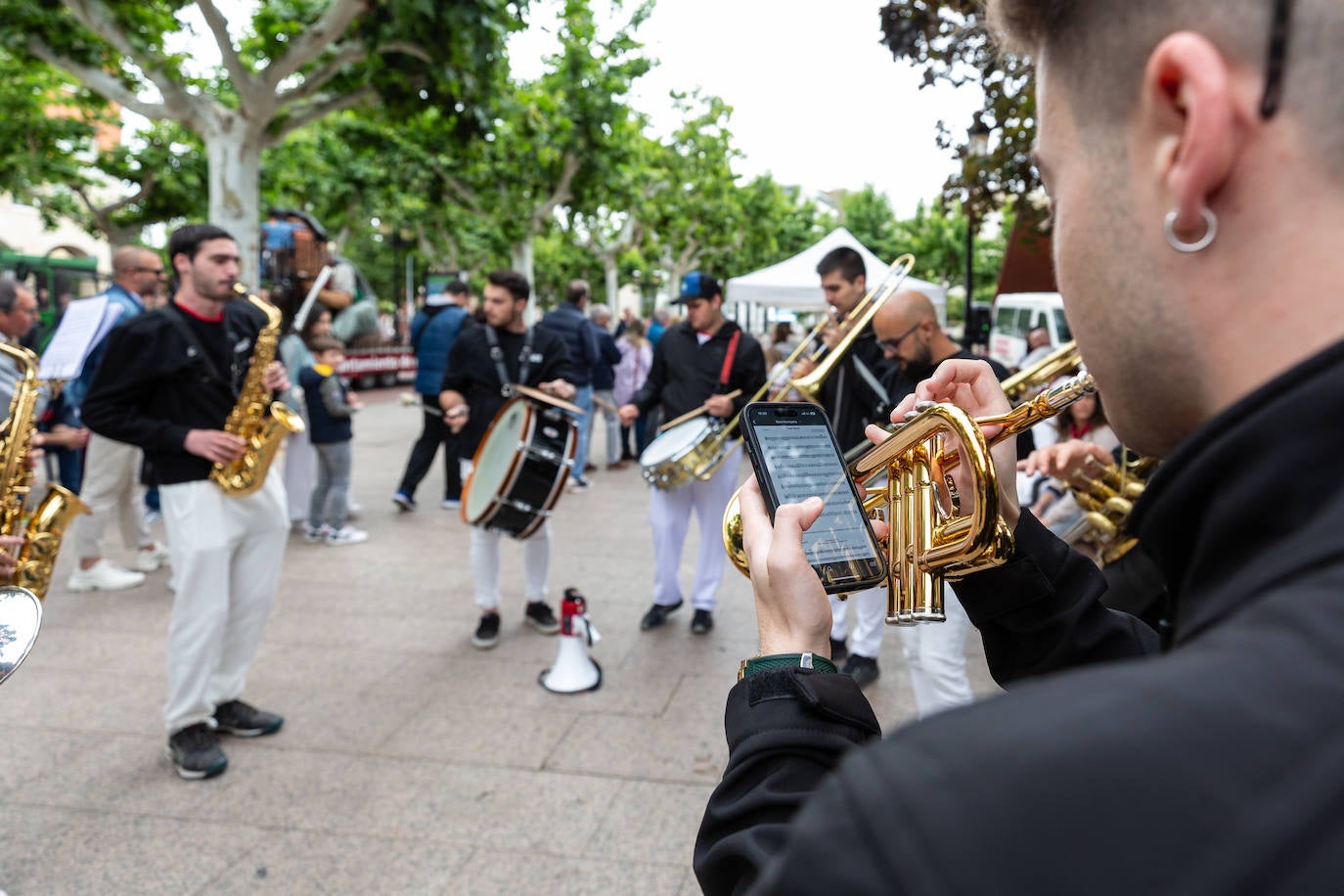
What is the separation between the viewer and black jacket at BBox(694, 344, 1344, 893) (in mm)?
495

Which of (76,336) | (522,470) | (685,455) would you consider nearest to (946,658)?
(685,455)

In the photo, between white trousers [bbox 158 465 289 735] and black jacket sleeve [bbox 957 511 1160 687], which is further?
white trousers [bbox 158 465 289 735]

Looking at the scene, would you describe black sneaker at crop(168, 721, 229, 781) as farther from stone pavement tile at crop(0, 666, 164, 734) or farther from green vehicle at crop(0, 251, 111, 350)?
green vehicle at crop(0, 251, 111, 350)

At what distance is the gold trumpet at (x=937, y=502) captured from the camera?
1.27 metres

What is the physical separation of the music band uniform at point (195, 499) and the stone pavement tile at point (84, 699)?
48cm

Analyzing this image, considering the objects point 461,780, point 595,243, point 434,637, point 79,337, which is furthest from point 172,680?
point 595,243

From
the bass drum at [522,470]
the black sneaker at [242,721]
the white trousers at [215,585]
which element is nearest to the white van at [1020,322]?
the bass drum at [522,470]

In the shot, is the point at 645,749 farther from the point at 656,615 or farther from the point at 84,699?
the point at 84,699

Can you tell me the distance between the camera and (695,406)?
18.8 ft

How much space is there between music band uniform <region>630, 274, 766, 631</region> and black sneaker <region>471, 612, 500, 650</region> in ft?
3.23

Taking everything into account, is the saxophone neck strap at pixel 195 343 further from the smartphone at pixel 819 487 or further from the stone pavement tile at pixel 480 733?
the smartphone at pixel 819 487

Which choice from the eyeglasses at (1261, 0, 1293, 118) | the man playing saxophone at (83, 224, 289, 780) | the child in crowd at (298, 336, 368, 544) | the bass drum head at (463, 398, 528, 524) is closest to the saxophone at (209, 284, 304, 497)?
the man playing saxophone at (83, 224, 289, 780)

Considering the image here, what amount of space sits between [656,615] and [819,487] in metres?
4.21

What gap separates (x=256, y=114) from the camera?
28.1 ft
